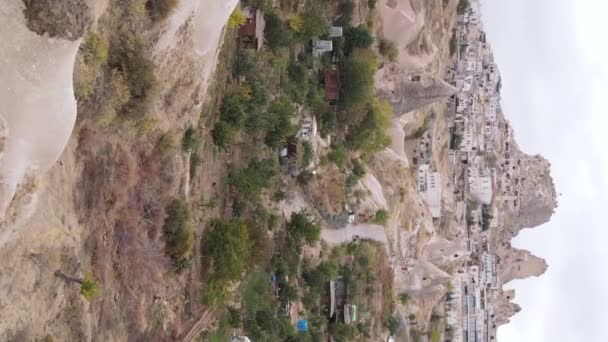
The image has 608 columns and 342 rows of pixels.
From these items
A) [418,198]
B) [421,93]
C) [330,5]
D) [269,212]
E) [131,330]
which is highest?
[330,5]

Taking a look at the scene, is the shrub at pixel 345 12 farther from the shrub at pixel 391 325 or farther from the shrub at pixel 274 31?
the shrub at pixel 391 325

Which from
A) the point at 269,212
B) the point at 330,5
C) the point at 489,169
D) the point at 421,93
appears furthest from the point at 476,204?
the point at 269,212

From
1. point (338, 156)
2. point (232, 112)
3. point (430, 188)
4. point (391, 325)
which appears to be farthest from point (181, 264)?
point (430, 188)

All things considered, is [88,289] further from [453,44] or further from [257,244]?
[453,44]

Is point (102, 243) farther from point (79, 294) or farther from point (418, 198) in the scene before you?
A: point (418, 198)

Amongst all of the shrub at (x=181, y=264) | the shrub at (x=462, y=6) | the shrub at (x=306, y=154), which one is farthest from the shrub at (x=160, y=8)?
the shrub at (x=462, y=6)

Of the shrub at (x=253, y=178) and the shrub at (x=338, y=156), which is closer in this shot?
the shrub at (x=253, y=178)

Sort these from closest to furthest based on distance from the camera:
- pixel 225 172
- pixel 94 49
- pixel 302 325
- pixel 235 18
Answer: pixel 94 49, pixel 235 18, pixel 225 172, pixel 302 325
